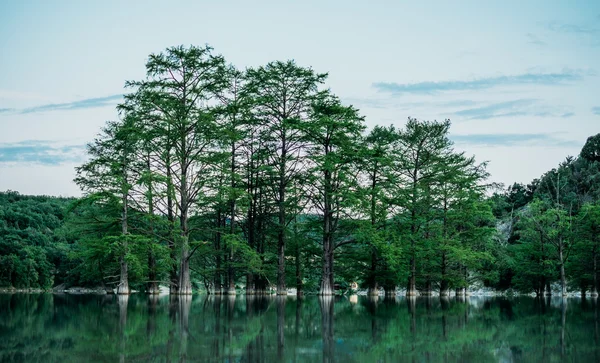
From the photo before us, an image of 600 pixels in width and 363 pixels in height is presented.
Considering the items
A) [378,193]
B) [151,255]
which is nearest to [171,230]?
[151,255]

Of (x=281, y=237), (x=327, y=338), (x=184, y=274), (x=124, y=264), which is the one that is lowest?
(x=327, y=338)

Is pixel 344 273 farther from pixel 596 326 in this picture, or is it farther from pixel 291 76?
pixel 596 326

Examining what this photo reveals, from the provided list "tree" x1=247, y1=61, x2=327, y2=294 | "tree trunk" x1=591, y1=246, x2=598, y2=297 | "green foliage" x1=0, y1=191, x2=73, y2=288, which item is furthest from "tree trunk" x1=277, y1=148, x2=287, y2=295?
"green foliage" x1=0, y1=191, x2=73, y2=288

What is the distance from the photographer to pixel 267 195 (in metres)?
42.8

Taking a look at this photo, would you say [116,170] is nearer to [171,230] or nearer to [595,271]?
[171,230]

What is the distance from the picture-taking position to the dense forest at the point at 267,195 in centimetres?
3856

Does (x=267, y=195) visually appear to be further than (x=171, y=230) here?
Yes

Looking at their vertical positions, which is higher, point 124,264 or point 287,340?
point 124,264

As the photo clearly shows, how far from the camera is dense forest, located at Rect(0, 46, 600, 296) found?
38562mm

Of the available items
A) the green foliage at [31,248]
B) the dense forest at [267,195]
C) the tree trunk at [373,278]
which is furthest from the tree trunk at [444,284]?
the green foliage at [31,248]

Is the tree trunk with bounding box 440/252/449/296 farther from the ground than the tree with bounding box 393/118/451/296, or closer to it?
closer to it

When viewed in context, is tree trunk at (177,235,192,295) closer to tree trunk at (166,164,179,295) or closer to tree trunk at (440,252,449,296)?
tree trunk at (166,164,179,295)

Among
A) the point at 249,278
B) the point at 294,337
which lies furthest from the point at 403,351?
the point at 249,278

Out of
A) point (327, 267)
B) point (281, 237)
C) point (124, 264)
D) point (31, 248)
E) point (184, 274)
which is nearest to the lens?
point (184, 274)
